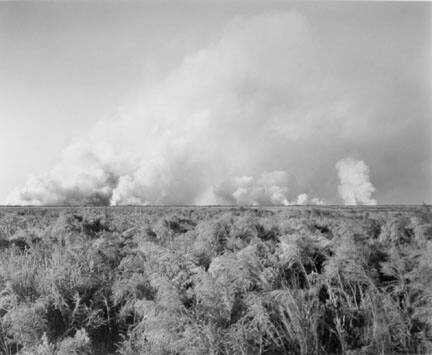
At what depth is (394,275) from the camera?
6.91m

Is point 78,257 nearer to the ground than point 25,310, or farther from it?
farther from it

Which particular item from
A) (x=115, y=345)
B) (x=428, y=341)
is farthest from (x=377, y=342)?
(x=115, y=345)

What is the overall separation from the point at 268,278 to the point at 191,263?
1.44 m

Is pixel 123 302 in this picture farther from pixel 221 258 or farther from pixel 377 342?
pixel 377 342

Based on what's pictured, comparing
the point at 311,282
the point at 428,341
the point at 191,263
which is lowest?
the point at 428,341

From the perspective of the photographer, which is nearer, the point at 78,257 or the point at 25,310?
the point at 25,310

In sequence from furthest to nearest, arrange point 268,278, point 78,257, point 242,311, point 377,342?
point 78,257 → point 268,278 → point 242,311 → point 377,342

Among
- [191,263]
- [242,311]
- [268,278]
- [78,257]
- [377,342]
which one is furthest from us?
[78,257]

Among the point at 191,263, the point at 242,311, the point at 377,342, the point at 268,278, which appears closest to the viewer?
the point at 377,342

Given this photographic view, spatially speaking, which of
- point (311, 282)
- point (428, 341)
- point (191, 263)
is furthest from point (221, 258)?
point (428, 341)

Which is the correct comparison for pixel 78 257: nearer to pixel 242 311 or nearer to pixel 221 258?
pixel 221 258

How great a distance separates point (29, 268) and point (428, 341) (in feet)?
21.2

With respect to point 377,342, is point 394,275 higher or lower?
higher

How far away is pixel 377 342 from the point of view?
4.93 m
